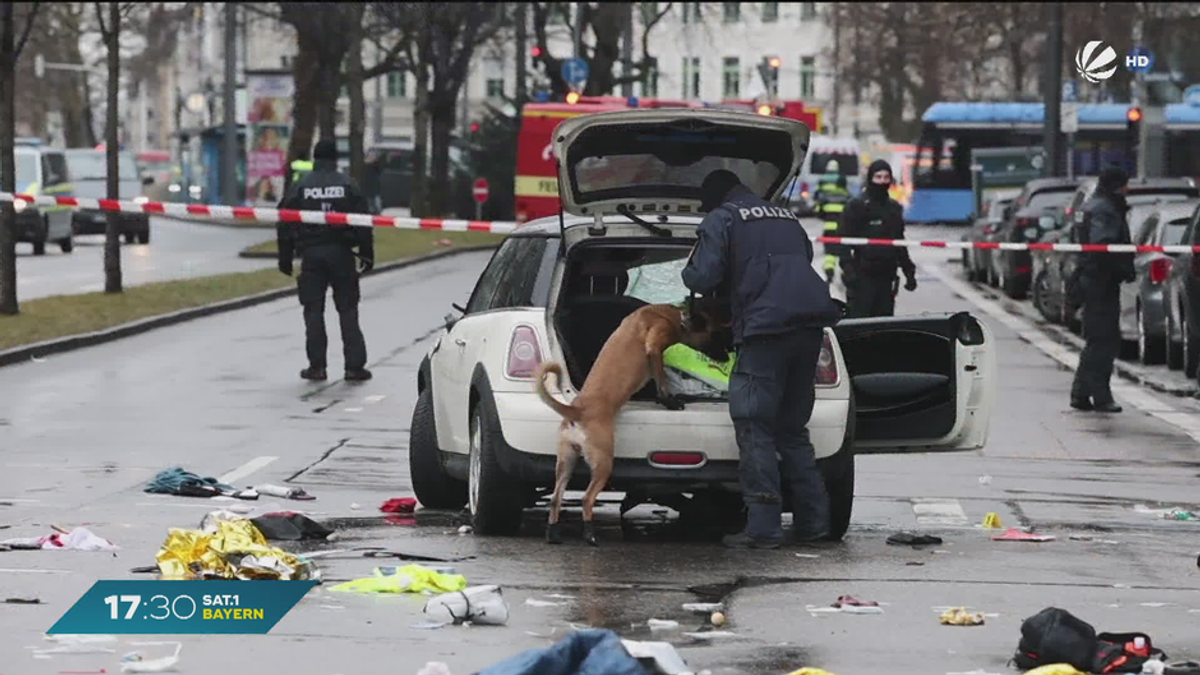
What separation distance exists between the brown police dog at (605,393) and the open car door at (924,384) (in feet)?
5.03

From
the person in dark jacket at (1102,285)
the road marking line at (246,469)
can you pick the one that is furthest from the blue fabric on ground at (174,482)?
the person in dark jacket at (1102,285)

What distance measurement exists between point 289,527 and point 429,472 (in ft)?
4.69

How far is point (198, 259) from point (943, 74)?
156 feet

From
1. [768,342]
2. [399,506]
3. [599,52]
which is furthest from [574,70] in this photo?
[768,342]

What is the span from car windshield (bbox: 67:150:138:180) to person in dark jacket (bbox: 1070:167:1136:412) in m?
32.6

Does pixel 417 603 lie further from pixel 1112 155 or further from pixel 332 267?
pixel 1112 155

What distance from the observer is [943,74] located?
284 feet

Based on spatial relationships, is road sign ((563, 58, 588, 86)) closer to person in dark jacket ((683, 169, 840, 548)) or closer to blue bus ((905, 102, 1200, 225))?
blue bus ((905, 102, 1200, 225))

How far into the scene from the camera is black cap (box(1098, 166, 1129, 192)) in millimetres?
17797

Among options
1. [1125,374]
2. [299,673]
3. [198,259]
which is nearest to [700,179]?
[299,673]

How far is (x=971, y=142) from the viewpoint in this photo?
62.3 m

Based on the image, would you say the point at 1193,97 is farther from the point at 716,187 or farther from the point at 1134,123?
the point at 716,187

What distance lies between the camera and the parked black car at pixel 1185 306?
19.9m

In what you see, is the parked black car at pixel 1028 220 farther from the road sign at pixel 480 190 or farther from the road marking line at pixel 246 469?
the road sign at pixel 480 190
